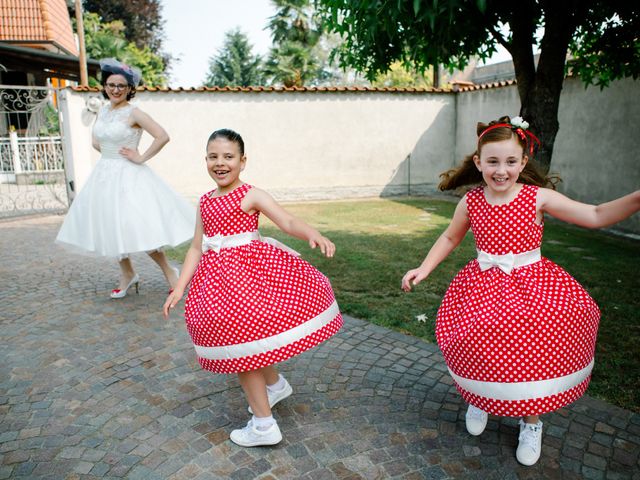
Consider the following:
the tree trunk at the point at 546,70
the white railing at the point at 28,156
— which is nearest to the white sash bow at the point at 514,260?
the tree trunk at the point at 546,70

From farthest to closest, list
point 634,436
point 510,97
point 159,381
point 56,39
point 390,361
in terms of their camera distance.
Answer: point 56,39, point 510,97, point 390,361, point 159,381, point 634,436

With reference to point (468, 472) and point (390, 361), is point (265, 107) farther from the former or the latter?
point (468, 472)

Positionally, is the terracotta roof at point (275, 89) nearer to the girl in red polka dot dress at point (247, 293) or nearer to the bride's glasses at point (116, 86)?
the bride's glasses at point (116, 86)

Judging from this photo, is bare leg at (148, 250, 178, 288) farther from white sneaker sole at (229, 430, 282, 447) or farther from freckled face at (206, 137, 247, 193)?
white sneaker sole at (229, 430, 282, 447)

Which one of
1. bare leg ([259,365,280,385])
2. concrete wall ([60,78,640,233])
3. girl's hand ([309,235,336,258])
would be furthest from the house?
girl's hand ([309,235,336,258])

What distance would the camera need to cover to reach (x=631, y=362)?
3.65 meters

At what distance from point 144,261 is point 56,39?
13.0m

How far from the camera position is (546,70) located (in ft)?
19.4

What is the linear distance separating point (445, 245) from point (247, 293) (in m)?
1.12

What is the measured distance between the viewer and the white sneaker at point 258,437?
8.71 ft

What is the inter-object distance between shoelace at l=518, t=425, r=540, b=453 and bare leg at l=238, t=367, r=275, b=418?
51.1 inches

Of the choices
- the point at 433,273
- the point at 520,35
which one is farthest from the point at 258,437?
the point at 520,35

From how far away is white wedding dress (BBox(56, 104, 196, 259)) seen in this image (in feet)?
15.7

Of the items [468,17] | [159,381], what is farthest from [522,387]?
[468,17]
